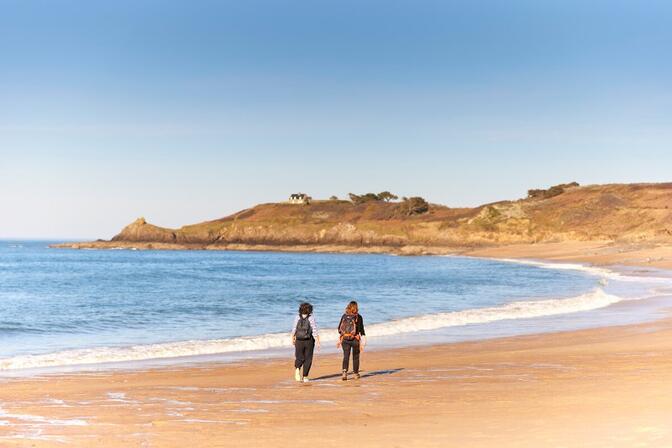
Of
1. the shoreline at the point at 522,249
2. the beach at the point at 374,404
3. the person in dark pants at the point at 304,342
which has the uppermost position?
the shoreline at the point at 522,249

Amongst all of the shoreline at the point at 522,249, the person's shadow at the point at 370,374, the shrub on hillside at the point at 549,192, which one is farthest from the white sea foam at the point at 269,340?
the shrub on hillside at the point at 549,192

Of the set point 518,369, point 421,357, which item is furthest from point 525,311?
point 518,369

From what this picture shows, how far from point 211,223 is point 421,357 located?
164403mm

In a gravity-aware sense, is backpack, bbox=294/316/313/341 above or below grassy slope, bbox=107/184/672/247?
below

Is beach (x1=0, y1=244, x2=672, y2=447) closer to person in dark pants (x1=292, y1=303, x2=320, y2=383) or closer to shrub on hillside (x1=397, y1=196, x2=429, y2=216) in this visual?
person in dark pants (x1=292, y1=303, x2=320, y2=383)

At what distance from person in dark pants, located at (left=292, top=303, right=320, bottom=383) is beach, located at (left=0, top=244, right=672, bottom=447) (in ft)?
1.04

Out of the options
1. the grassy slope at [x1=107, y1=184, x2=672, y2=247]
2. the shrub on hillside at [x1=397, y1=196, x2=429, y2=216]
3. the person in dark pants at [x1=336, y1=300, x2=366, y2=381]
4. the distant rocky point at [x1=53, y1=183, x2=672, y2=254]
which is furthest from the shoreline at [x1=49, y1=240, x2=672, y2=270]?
the person in dark pants at [x1=336, y1=300, x2=366, y2=381]

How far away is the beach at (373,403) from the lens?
917 cm

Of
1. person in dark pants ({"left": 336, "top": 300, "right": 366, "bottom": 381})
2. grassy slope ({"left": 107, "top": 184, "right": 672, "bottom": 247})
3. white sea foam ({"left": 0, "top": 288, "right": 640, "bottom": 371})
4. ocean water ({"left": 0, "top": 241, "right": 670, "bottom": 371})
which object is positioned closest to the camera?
person in dark pants ({"left": 336, "top": 300, "right": 366, "bottom": 381})

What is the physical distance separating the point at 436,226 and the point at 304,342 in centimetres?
12918

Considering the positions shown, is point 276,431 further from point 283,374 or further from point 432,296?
point 432,296

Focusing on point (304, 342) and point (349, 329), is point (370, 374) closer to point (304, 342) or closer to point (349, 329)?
point (349, 329)

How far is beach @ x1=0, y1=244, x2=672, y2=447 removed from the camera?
361 inches

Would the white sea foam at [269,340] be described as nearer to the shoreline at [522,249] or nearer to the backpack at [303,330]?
the backpack at [303,330]
